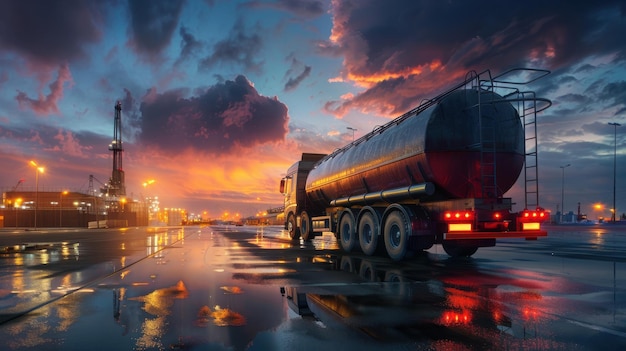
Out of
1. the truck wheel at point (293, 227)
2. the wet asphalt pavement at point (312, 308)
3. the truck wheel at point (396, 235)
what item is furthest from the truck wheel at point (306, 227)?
the wet asphalt pavement at point (312, 308)

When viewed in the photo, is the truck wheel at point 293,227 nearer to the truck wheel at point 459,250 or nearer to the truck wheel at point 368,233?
the truck wheel at point 368,233

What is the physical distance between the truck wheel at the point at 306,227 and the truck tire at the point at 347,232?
215 inches

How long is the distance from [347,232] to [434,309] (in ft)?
35.2

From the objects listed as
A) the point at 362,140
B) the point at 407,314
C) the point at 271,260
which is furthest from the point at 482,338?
the point at 362,140

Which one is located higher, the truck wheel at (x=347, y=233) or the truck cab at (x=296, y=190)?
the truck cab at (x=296, y=190)

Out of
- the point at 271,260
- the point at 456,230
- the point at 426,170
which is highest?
the point at 426,170

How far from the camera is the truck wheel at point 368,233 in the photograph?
1455 cm

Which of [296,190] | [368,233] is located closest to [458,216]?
[368,233]

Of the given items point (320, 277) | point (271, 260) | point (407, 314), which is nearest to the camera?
point (407, 314)

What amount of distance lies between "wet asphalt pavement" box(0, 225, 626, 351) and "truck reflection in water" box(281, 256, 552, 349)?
0.02 metres

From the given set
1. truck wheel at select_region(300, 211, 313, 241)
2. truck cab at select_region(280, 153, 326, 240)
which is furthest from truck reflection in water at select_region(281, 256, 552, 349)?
truck cab at select_region(280, 153, 326, 240)

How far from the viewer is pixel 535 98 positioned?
38.6 feet

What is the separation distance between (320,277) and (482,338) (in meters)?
5.29

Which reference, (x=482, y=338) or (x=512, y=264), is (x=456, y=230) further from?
(x=482, y=338)
